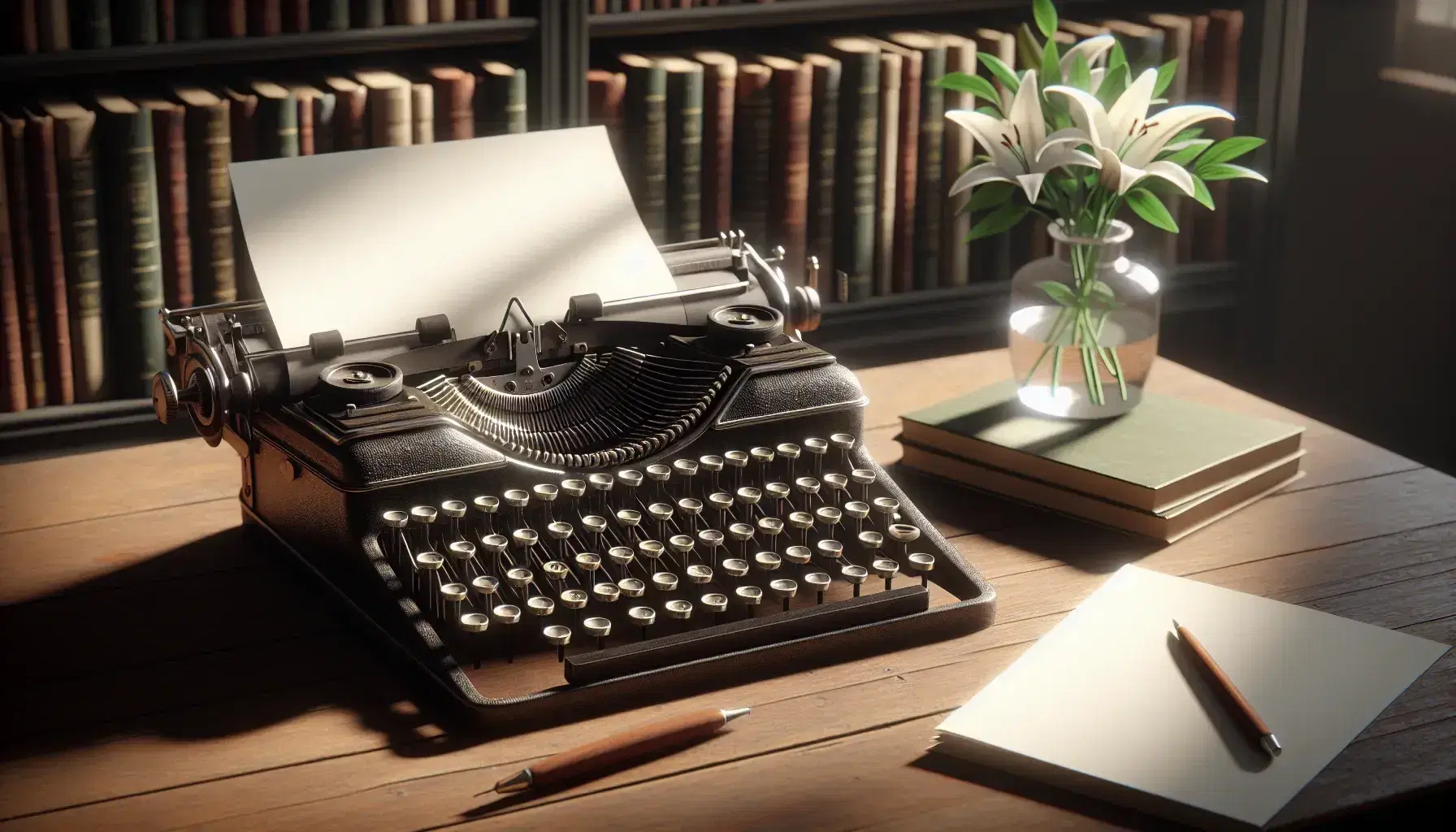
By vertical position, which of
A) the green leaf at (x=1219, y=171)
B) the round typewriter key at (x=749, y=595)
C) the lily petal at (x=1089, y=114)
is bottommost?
the round typewriter key at (x=749, y=595)

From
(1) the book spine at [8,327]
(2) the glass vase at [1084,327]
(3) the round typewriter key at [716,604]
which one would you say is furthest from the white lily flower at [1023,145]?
(1) the book spine at [8,327]

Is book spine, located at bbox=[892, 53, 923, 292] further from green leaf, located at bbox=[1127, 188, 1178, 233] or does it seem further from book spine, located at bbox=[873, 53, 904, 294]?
green leaf, located at bbox=[1127, 188, 1178, 233]

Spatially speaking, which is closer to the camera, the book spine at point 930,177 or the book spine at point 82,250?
the book spine at point 82,250

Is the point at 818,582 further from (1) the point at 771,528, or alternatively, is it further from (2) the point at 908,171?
(2) the point at 908,171

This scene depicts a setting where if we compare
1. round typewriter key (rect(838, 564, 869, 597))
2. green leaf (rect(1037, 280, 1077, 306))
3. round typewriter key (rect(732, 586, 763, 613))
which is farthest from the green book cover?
round typewriter key (rect(732, 586, 763, 613))

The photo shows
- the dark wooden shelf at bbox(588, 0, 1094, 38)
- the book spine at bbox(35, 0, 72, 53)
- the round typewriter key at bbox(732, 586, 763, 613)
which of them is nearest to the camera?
the round typewriter key at bbox(732, 586, 763, 613)

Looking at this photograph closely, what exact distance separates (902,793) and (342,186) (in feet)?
2.86

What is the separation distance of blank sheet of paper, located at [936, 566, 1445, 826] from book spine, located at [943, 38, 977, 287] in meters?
1.23

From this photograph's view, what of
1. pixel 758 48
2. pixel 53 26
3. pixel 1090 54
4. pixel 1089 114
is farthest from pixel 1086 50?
pixel 53 26

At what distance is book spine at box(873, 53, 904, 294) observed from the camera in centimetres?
267

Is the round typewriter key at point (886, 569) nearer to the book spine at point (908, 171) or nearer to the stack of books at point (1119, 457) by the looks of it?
the stack of books at point (1119, 457)

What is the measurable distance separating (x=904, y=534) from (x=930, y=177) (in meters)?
1.30

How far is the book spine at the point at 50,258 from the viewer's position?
2.20 m

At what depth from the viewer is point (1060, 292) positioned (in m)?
1.88
